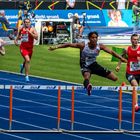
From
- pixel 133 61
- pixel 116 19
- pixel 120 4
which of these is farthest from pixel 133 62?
pixel 120 4

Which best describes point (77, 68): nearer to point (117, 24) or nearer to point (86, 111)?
point (86, 111)

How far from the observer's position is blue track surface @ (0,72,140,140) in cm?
1494

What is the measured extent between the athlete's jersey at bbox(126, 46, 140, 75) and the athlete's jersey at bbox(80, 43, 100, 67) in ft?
4.62

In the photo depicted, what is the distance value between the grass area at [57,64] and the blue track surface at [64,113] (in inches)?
129

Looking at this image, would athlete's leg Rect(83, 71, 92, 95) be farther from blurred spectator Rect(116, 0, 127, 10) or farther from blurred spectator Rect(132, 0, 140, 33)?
blurred spectator Rect(116, 0, 127, 10)

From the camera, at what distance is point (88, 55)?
16.4 metres

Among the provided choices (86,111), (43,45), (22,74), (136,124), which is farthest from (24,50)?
(43,45)

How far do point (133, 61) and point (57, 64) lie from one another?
1343cm

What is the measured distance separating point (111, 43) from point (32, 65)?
12.5m

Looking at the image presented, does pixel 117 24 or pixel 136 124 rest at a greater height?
A: pixel 117 24

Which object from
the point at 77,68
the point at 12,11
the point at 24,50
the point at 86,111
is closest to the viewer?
the point at 86,111

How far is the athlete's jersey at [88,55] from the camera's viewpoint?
1628 cm

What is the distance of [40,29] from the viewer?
41.9 metres

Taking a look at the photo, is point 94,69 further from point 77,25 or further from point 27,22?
point 77,25
